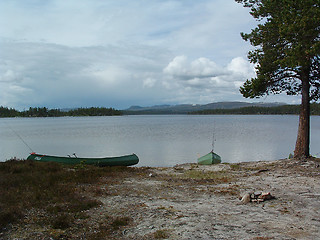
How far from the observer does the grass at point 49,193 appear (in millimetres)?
7954

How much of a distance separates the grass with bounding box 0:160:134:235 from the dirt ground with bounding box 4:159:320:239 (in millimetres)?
610

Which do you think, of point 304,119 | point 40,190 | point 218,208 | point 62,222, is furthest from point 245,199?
point 304,119

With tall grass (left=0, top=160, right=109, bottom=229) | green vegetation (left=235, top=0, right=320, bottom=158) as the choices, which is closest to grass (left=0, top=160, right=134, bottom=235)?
tall grass (left=0, top=160, right=109, bottom=229)

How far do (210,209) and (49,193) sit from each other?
6.41 m

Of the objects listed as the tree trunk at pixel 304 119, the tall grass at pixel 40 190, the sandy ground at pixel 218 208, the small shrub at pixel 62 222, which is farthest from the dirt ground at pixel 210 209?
the tree trunk at pixel 304 119

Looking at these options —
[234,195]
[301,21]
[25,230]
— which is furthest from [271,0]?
[25,230]

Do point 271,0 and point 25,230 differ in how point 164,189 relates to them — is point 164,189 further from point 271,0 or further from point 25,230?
point 271,0

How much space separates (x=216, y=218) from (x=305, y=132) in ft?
42.3

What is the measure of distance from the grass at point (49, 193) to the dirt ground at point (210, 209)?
0.61 metres

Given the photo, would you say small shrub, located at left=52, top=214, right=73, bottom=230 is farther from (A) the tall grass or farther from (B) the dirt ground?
(B) the dirt ground

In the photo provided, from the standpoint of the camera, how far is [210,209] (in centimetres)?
889

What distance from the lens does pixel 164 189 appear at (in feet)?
39.6

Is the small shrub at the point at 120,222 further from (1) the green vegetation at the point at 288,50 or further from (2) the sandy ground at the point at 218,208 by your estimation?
(1) the green vegetation at the point at 288,50

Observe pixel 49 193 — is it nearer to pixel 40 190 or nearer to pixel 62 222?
pixel 40 190
